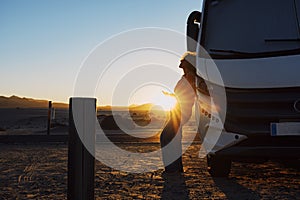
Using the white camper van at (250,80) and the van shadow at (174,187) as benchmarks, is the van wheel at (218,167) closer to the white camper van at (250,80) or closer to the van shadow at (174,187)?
the van shadow at (174,187)

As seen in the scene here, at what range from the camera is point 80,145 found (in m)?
2.53

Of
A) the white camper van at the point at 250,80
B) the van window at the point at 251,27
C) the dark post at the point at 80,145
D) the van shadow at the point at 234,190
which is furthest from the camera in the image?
the van window at the point at 251,27

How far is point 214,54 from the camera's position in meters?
4.64

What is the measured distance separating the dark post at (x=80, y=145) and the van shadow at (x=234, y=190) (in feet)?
7.33

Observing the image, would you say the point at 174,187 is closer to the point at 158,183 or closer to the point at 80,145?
the point at 158,183

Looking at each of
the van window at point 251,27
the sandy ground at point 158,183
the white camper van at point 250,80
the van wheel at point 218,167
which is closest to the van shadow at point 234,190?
the sandy ground at point 158,183

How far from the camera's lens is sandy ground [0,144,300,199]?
14.4 feet

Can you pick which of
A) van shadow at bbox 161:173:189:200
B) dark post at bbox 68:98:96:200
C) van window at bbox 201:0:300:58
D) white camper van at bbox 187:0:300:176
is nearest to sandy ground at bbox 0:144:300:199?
van shadow at bbox 161:173:189:200

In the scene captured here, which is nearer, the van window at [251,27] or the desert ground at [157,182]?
the desert ground at [157,182]

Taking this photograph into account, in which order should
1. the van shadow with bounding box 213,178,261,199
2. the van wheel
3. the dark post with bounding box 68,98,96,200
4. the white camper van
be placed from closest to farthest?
1. the dark post with bounding box 68,98,96,200
2. the white camper van
3. the van shadow with bounding box 213,178,261,199
4. the van wheel

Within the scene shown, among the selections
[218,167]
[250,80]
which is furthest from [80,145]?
[218,167]

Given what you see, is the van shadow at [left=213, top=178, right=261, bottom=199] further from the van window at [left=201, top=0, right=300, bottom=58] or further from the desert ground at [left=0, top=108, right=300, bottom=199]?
the van window at [left=201, top=0, right=300, bottom=58]

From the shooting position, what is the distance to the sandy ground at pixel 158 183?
4379mm

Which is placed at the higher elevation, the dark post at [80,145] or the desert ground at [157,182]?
the dark post at [80,145]
